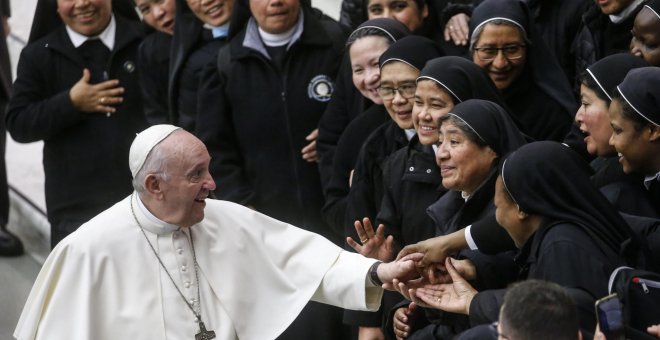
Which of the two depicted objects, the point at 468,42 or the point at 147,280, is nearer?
the point at 147,280

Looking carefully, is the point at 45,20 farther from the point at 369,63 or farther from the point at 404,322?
the point at 404,322

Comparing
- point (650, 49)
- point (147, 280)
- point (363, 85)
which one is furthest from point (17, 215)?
point (650, 49)

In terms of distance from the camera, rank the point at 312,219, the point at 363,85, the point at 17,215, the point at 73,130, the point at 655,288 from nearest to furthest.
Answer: the point at 655,288
the point at 363,85
the point at 312,219
the point at 73,130
the point at 17,215

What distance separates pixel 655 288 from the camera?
4.86m

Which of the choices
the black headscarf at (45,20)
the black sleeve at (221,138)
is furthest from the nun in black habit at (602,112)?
the black headscarf at (45,20)

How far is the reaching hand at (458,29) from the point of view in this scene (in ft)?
24.7

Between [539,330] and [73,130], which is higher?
[539,330]

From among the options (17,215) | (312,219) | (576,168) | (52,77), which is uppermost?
(576,168)

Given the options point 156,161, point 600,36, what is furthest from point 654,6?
point 156,161

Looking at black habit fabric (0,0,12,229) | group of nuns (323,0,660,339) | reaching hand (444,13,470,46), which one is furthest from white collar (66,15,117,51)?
reaching hand (444,13,470,46)

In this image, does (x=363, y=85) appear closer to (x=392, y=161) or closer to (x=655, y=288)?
(x=392, y=161)

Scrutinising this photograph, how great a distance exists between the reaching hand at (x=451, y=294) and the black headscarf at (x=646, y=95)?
3.15 feet

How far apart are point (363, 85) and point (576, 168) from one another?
2210 millimetres

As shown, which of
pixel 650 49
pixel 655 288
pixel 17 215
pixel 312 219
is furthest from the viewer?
pixel 17 215
